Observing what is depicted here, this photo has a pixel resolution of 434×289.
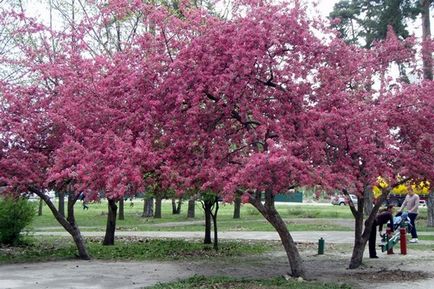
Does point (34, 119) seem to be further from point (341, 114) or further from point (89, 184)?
point (341, 114)

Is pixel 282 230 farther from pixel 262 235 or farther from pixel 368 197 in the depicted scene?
pixel 368 197

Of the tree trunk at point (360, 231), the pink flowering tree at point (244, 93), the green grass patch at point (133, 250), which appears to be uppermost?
the pink flowering tree at point (244, 93)

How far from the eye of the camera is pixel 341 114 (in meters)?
10.4

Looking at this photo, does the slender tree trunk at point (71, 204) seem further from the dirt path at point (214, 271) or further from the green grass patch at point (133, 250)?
the dirt path at point (214, 271)

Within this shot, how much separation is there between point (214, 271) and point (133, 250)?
16.2ft

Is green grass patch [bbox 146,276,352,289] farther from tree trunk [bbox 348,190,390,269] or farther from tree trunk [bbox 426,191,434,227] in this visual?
tree trunk [bbox 426,191,434,227]

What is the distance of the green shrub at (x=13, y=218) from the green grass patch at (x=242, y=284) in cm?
930

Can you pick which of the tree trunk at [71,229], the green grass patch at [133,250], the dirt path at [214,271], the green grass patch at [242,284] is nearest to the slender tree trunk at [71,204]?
the tree trunk at [71,229]

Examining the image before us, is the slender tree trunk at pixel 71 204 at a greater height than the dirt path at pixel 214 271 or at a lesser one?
greater

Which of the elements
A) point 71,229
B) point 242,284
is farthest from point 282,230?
point 71,229

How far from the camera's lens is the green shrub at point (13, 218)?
18438 millimetres

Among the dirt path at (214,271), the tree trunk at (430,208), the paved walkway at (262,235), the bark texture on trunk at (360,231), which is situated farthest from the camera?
the tree trunk at (430,208)

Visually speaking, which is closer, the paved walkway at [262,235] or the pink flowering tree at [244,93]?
the pink flowering tree at [244,93]

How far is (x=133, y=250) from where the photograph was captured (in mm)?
17516
